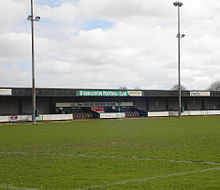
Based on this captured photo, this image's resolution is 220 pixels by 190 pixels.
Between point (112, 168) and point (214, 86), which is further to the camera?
point (214, 86)

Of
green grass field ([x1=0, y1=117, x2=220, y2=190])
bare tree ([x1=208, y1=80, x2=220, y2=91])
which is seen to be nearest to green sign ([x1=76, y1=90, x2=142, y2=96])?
green grass field ([x1=0, y1=117, x2=220, y2=190])

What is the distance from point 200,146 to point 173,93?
45.0m

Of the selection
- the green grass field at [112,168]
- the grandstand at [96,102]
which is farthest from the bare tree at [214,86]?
the green grass field at [112,168]

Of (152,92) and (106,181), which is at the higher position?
(152,92)

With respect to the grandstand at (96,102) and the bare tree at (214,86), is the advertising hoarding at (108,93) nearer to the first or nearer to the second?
the grandstand at (96,102)

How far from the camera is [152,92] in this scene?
57.6 metres

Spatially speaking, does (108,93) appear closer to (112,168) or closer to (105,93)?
(105,93)

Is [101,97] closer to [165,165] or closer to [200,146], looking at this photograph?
[200,146]

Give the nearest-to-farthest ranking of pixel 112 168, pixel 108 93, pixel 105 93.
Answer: pixel 112 168 < pixel 105 93 < pixel 108 93

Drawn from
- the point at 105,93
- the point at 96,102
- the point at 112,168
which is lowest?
the point at 112,168

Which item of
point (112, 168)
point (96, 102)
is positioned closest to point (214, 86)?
point (96, 102)

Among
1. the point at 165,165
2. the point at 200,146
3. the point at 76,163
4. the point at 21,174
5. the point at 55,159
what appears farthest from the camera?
the point at 200,146

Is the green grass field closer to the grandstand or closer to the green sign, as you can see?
the grandstand

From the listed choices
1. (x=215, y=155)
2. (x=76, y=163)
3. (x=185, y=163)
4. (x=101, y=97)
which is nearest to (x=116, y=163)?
(x=76, y=163)
